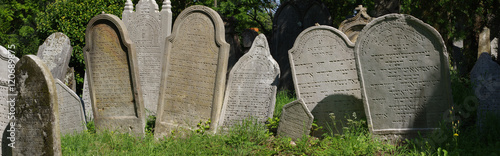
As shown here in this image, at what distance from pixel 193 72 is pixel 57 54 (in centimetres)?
311

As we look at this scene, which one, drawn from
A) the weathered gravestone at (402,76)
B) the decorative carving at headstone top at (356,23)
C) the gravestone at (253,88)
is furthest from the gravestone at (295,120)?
the decorative carving at headstone top at (356,23)

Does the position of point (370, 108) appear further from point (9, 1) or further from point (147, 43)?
point (9, 1)

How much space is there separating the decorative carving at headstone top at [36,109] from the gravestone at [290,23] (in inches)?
213

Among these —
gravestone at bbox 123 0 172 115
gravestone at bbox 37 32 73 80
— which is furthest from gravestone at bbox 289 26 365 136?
gravestone at bbox 37 32 73 80

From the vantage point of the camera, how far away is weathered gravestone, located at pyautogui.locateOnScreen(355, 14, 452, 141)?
16.3 feet

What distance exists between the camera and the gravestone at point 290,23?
9.12 meters

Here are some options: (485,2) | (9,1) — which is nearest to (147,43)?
(485,2)

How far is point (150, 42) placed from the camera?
7547 millimetres

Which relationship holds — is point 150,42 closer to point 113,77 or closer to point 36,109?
point 113,77

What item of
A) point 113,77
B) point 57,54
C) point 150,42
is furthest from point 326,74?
point 57,54

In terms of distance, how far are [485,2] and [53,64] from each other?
7729 millimetres

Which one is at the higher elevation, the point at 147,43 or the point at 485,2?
the point at 485,2

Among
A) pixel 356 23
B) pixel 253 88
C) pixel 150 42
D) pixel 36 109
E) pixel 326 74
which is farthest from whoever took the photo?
pixel 356 23

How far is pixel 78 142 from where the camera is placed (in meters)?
5.65
